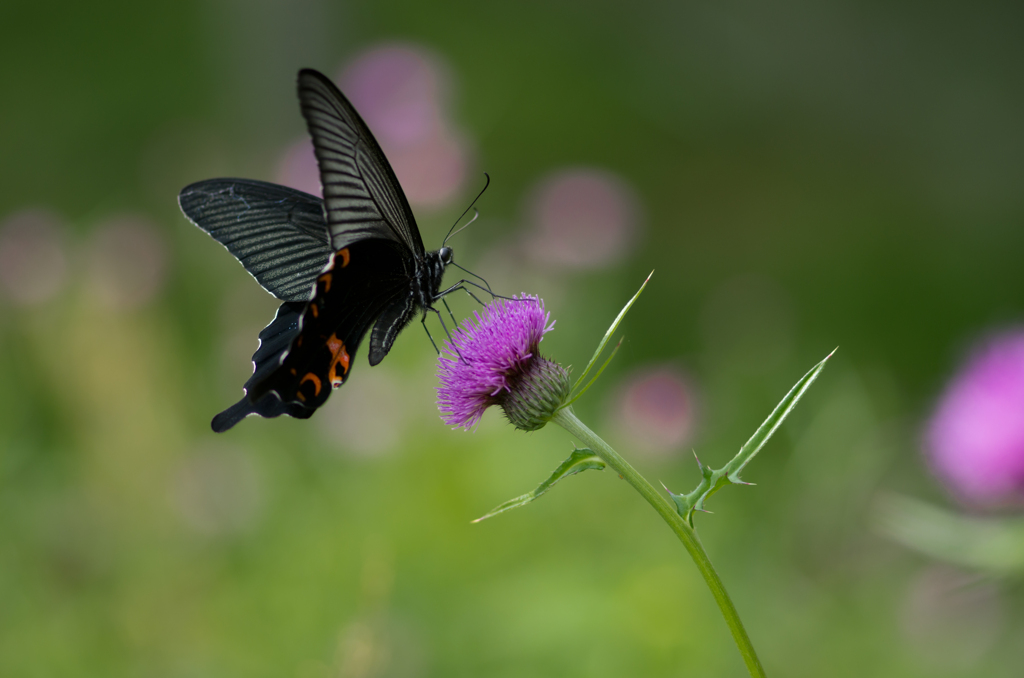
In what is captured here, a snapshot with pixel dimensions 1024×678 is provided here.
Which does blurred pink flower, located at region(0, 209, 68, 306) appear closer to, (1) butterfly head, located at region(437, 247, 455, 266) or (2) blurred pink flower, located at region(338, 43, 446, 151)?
(2) blurred pink flower, located at region(338, 43, 446, 151)

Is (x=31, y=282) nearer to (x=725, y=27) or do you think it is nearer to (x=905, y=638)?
(x=905, y=638)

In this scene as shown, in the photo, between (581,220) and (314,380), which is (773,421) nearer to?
(314,380)

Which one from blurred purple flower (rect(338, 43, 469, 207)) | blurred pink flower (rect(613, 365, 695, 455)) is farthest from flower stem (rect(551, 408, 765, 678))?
blurred purple flower (rect(338, 43, 469, 207))

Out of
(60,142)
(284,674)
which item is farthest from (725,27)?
(60,142)

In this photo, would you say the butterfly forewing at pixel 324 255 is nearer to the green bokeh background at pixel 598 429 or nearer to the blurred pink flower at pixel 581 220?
the green bokeh background at pixel 598 429

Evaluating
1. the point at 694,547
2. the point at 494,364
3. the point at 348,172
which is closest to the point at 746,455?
the point at 694,547

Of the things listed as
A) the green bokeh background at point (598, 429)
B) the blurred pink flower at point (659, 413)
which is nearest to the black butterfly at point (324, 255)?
the green bokeh background at point (598, 429)
